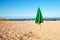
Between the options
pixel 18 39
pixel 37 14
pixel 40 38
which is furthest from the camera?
pixel 37 14

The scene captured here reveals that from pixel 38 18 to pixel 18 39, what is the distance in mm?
3094

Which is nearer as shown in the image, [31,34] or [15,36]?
[15,36]

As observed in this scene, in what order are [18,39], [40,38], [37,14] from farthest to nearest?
1. [37,14]
2. [40,38]
3. [18,39]

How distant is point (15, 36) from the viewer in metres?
9.06

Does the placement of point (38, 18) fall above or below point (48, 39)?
above

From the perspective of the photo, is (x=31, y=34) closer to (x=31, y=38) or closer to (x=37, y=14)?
(x=31, y=38)

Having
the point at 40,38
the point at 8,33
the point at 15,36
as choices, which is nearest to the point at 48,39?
the point at 40,38

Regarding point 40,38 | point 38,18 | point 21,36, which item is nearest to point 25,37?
point 21,36

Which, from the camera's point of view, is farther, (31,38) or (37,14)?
(37,14)

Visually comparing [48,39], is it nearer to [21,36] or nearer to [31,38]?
[31,38]

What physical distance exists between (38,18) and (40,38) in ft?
7.36

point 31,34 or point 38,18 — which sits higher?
point 38,18

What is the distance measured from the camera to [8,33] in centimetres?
950


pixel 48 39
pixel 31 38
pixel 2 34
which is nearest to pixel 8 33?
pixel 2 34
